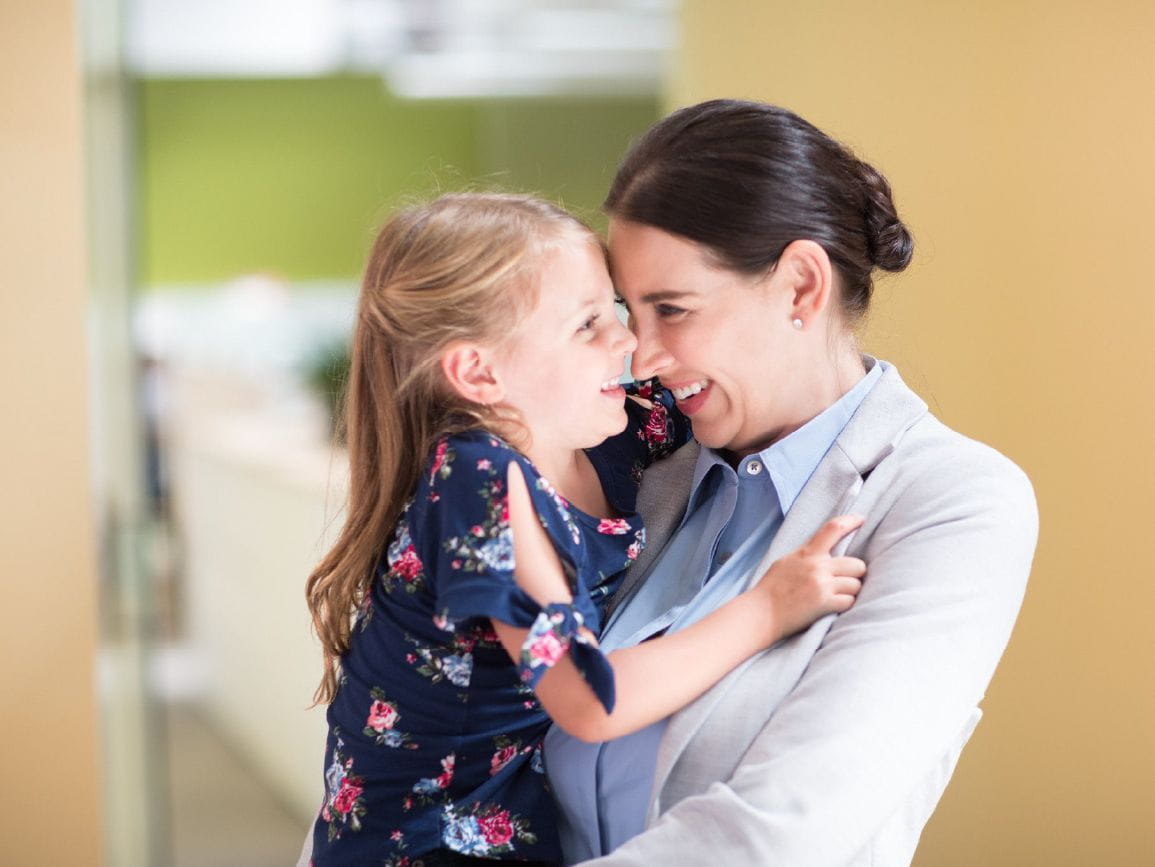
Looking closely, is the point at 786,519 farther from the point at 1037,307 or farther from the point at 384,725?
the point at 1037,307

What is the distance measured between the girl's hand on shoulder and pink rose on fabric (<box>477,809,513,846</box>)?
14.9 inches

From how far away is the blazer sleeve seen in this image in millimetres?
1353

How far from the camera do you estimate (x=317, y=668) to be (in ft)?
11.8

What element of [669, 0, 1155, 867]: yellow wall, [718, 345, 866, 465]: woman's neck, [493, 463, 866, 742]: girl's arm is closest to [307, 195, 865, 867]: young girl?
[493, 463, 866, 742]: girl's arm

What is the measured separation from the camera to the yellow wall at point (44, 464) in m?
3.28

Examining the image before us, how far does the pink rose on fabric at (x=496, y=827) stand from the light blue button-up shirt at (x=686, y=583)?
0.24 ft

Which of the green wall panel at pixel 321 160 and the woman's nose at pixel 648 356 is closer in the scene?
the woman's nose at pixel 648 356

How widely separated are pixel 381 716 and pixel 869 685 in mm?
570

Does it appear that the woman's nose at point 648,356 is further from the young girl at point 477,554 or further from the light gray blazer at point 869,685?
the light gray blazer at point 869,685

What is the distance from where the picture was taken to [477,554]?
1.44 metres

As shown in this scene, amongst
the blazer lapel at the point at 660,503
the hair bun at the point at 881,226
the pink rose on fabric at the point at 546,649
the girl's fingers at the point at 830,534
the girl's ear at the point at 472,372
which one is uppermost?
the hair bun at the point at 881,226

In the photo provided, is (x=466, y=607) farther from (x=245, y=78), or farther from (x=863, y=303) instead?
(x=245, y=78)

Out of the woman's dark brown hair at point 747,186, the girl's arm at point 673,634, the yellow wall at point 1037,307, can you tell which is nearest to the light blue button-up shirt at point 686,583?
the girl's arm at point 673,634

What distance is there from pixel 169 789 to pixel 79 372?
1134 millimetres
